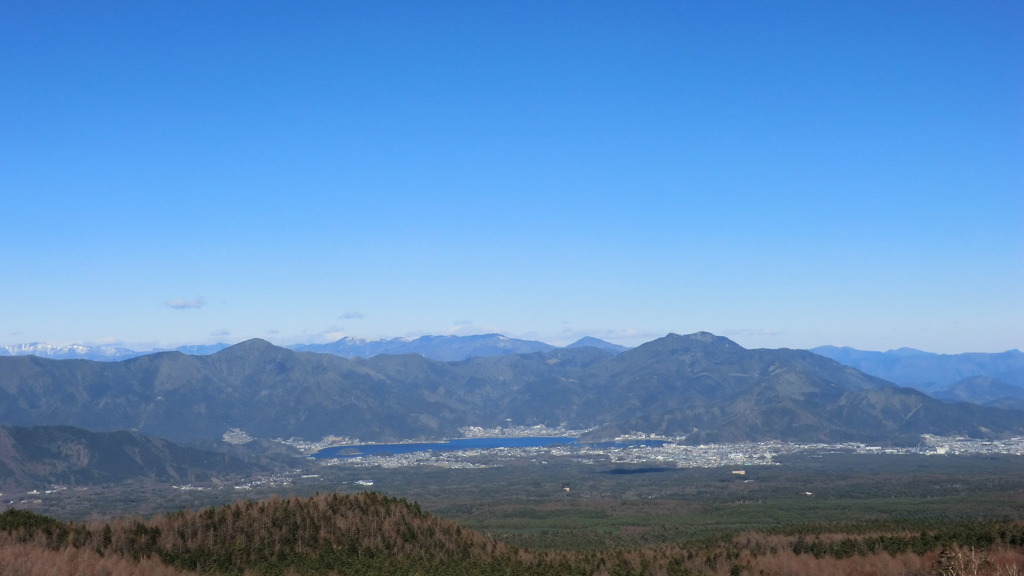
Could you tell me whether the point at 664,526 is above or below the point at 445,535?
below

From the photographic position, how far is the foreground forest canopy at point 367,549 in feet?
171

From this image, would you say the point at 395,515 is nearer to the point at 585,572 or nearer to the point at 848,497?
the point at 585,572

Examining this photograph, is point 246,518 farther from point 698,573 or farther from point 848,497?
point 848,497

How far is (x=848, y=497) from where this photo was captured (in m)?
156

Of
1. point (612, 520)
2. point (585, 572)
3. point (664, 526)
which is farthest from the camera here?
point (612, 520)

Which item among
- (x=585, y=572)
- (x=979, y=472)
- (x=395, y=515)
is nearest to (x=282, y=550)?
(x=395, y=515)

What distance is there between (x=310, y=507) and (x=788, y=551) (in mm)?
38740

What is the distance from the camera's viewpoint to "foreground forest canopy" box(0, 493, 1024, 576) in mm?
52250

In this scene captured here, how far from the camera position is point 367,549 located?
61.6 meters

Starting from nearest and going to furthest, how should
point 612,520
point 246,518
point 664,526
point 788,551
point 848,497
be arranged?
point 246,518, point 788,551, point 664,526, point 612,520, point 848,497

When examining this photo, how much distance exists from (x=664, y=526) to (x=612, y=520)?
45.8 ft

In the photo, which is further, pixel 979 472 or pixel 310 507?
pixel 979 472

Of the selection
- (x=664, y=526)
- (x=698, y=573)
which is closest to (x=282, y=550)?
(x=698, y=573)

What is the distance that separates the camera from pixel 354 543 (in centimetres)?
6197
